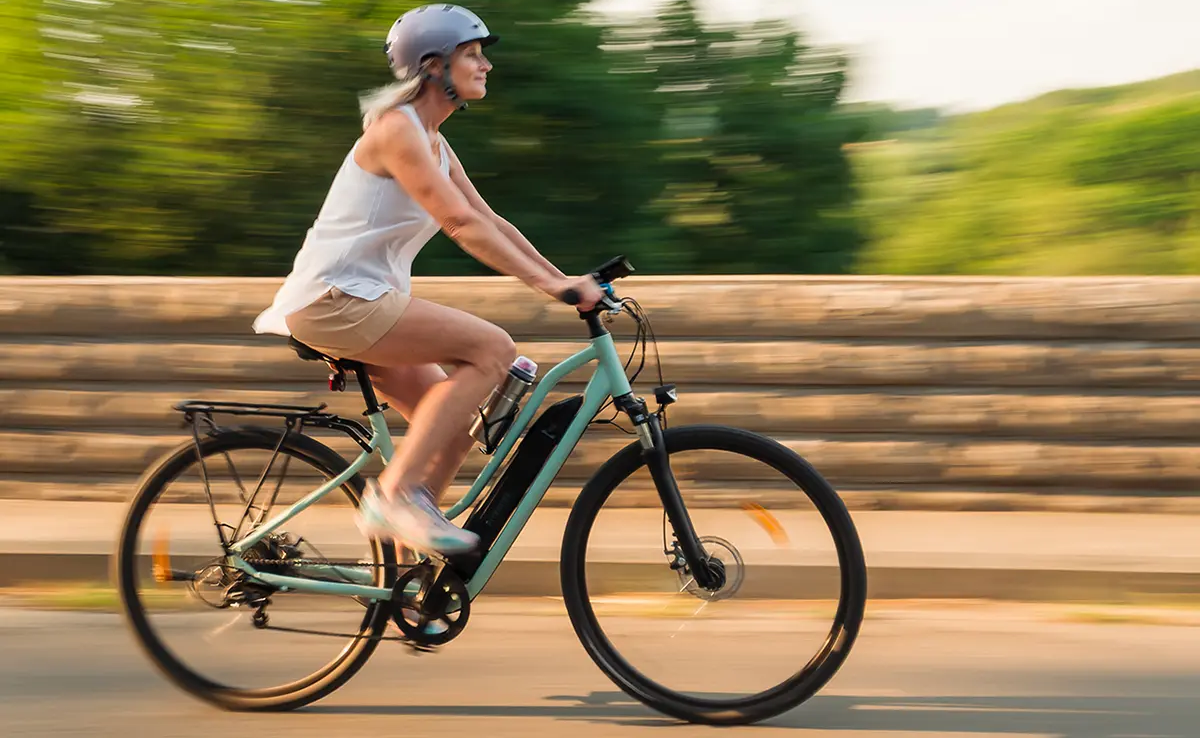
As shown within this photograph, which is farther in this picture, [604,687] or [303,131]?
[303,131]

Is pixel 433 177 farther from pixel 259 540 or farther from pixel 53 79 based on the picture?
pixel 53 79

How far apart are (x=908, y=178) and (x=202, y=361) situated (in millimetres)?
5109

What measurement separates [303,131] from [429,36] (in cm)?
421

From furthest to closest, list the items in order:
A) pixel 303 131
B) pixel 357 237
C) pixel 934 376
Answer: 1. pixel 303 131
2. pixel 934 376
3. pixel 357 237

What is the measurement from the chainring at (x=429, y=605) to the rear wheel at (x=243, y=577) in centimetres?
8

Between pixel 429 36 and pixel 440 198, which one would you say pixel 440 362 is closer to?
pixel 440 198

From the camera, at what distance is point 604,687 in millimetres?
4371

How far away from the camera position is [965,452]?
6.32 m

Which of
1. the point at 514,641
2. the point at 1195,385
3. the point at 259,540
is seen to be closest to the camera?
the point at 259,540

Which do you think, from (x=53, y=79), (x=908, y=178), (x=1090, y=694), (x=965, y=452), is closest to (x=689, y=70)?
(x=908, y=178)

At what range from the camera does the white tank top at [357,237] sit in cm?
378

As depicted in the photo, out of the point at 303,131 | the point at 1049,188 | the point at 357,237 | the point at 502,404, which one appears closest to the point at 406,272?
the point at 357,237

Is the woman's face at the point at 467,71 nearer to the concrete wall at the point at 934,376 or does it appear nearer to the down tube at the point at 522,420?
the down tube at the point at 522,420

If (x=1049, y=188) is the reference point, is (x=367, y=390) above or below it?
above
